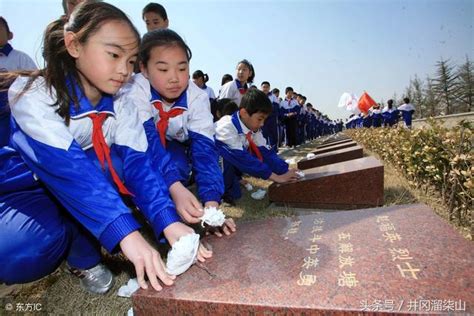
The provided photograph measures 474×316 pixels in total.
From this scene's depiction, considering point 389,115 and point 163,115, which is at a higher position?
point 163,115

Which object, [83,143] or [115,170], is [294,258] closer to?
[115,170]

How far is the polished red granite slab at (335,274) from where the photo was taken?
3.30 ft

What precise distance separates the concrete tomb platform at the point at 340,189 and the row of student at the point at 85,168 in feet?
4.30

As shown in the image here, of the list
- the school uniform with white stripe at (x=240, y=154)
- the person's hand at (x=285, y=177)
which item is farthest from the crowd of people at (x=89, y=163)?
the person's hand at (x=285, y=177)

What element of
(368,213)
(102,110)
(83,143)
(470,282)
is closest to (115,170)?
(83,143)

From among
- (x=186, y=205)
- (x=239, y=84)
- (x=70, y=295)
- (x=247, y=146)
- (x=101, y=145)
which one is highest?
(x=239, y=84)

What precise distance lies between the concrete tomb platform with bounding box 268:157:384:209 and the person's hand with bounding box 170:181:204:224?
1584 millimetres

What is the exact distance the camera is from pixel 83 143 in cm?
169

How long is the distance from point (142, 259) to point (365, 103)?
31117 mm

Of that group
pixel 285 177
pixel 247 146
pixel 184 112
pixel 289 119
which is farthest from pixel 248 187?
pixel 289 119

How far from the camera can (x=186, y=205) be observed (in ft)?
5.68

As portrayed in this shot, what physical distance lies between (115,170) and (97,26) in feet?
2.33

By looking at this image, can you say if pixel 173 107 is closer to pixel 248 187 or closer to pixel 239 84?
pixel 248 187

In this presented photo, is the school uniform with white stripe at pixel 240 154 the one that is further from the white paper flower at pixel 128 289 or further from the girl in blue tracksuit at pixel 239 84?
the girl in blue tracksuit at pixel 239 84
